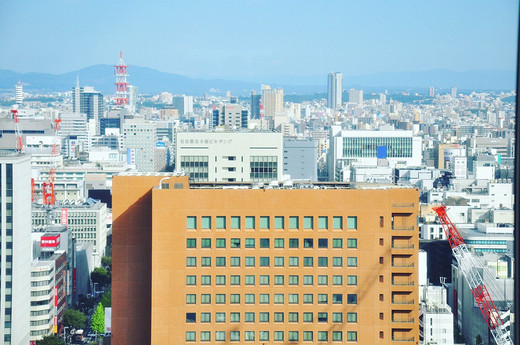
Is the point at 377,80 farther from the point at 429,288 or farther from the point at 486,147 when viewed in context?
the point at 429,288

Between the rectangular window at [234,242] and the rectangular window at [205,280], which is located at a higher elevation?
the rectangular window at [234,242]

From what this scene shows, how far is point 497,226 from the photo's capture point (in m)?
12.0

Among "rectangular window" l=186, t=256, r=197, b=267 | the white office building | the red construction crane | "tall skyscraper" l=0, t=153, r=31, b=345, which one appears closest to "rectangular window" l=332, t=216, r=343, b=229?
"rectangular window" l=186, t=256, r=197, b=267

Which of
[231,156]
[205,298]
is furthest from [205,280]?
[231,156]

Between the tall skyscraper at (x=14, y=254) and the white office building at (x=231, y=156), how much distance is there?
2139 millimetres

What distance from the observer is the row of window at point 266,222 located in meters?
3.77

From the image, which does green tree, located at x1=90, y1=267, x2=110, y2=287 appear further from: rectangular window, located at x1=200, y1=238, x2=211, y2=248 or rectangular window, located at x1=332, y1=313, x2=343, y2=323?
rectangular window, located at x1=332, y1=313, x2=343, y2=323

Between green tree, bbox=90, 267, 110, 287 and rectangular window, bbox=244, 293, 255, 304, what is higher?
rectangular window, bbox=244, 293, 255, 304

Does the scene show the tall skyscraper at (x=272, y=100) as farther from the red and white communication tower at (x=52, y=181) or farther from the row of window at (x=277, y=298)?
the row of window at (x=277, y=298)

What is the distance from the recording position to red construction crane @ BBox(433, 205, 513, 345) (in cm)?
700

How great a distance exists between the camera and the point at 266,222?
3799 mm

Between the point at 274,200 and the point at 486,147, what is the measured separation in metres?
20.8

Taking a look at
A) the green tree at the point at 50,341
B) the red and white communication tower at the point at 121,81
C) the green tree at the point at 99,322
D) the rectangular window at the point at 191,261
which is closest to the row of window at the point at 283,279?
the rectangular window at the point at 191,261

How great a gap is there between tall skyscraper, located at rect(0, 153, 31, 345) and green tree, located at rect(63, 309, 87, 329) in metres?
1.16
